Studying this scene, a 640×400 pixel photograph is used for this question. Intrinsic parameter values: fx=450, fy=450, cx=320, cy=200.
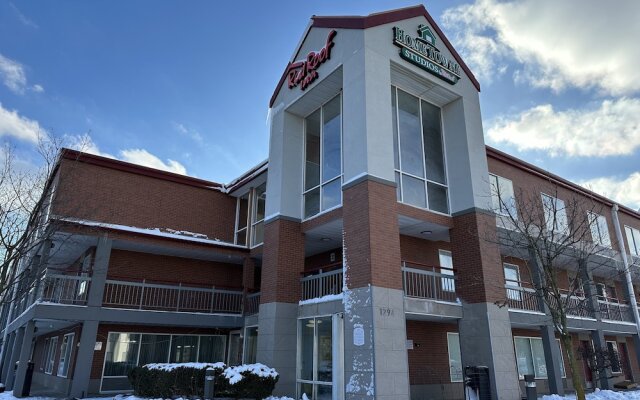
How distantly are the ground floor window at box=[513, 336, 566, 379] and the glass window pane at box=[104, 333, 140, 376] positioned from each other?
16521 millimetres

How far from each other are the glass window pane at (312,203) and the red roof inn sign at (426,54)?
5858 mm

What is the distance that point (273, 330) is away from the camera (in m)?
15.5

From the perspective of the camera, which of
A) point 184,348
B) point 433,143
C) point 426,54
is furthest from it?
point 184,348

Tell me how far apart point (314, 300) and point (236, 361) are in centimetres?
649

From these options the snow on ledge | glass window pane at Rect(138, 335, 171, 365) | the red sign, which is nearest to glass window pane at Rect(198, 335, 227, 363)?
glass window pane at Rect(138, 335, 171, 365)

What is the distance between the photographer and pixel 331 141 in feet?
55.7

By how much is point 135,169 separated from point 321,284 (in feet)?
36.3

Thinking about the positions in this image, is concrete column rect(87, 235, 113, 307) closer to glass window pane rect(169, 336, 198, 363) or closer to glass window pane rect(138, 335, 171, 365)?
glass window pane rect(138, 335, 171, 365)

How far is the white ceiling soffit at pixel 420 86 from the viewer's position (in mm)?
16062

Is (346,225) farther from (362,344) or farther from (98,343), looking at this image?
(98,343)

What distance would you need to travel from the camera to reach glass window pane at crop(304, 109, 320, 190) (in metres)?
17.5

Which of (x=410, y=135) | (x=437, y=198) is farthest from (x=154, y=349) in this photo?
(x=410, y=135)

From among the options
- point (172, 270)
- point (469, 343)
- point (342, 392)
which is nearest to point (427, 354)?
point (469, 343)

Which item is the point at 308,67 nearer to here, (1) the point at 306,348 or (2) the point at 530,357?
(1) the point at 306,348
